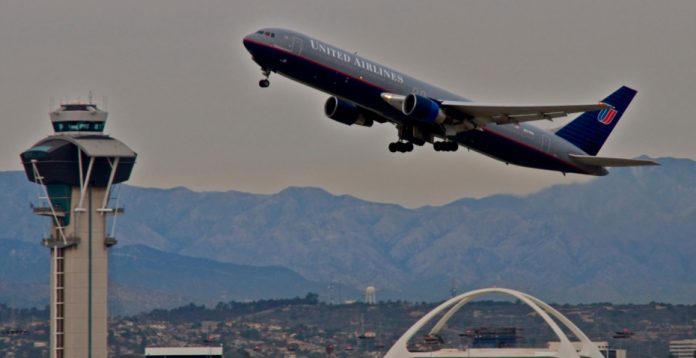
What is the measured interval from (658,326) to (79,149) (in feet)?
196

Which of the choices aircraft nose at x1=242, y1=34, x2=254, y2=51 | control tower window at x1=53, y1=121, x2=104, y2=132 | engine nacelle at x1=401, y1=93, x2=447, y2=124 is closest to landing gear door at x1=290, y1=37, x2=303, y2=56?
aircraft nose at x1=242, y1=34, x2=254, y2=51

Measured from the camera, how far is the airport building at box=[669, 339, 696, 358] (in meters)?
152

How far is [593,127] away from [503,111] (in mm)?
14519

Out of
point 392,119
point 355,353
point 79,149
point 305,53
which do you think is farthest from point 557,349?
point 79,149

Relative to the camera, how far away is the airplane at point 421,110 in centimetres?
8444

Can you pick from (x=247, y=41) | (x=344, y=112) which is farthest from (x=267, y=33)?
(x=344, y=112)

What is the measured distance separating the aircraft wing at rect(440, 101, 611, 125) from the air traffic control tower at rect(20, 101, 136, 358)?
254 ft

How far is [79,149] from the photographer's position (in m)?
165

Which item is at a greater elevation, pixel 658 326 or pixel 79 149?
pixel 79 149

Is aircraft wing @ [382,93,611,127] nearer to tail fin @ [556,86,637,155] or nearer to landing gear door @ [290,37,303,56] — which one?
landing gear door @ [290,37,303,56]

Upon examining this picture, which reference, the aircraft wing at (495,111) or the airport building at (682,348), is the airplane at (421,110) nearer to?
the aircraft wing at (495,111)

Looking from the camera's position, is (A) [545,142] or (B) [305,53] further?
(A) [545,142]

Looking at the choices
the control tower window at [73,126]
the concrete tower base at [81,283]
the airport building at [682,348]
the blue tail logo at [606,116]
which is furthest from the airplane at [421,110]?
the control tower window at [73,126]

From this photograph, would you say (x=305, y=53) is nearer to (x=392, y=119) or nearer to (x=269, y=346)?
(x=392, y=119)
